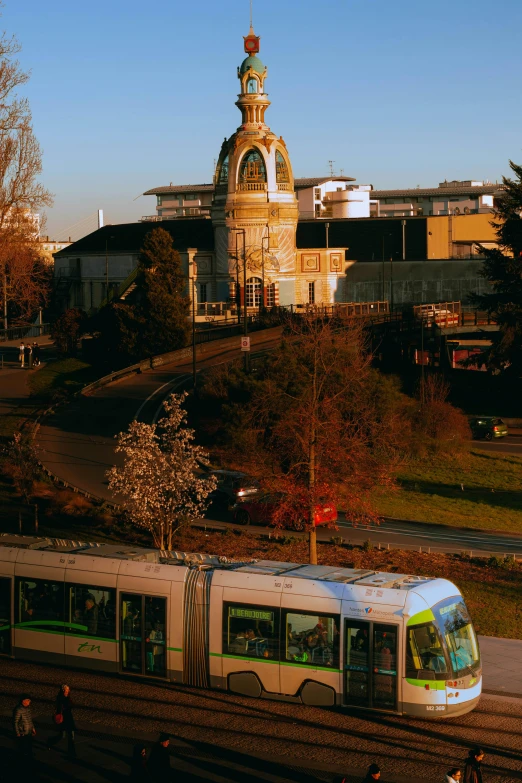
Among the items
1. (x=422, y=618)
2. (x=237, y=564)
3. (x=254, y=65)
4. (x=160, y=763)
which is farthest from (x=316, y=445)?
(x=254, y=65)

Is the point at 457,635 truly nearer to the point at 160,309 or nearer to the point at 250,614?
the point at 250,614

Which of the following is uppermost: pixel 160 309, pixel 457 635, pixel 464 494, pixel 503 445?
pixel 160 309

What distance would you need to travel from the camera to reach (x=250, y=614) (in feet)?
56.0

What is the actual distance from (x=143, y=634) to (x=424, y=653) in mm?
4957

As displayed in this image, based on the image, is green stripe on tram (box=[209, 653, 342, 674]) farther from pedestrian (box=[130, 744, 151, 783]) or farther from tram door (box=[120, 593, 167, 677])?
pedestrian (box=[130, 744, 151, 783])

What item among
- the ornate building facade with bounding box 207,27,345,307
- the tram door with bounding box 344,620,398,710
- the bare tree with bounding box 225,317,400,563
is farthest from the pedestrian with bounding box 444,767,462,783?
the ornate building facade with bounding box 207,27,345,307

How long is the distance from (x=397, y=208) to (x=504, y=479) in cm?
10167

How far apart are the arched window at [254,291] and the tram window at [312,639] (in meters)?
55.8

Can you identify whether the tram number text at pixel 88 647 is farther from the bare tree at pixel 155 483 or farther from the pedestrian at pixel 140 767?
the bare tree at pixel 155 483

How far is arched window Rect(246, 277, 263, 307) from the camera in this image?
71938mm

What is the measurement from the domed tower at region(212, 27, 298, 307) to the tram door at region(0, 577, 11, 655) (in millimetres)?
50598

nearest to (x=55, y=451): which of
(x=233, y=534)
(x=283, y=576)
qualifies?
(x=233, y=534)

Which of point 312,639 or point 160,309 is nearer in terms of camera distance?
point 312,639

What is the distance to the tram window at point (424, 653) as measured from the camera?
15.8 m
